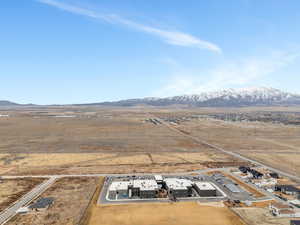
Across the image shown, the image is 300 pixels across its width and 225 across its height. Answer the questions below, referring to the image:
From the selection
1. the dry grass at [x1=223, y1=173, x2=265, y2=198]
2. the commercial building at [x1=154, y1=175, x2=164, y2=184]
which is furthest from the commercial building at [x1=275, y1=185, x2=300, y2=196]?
the commercial building at [x1=154, y1=175, x2=164, y2=184]

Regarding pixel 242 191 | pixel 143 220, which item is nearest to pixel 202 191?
pixel 242 191

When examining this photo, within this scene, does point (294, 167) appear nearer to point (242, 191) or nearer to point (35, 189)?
point (242, 191)

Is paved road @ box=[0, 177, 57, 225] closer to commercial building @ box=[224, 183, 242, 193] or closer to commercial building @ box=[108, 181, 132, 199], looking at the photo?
commercial building @ box=[108, 181, 132, 199]

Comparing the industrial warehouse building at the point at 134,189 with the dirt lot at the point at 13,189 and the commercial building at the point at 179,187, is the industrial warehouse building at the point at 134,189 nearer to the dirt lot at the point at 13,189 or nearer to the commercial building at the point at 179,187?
the commercial building at the point at 179,187

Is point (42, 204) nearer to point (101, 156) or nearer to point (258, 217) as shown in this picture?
point (101, 156)

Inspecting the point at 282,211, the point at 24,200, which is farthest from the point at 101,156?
the point at 282,211
